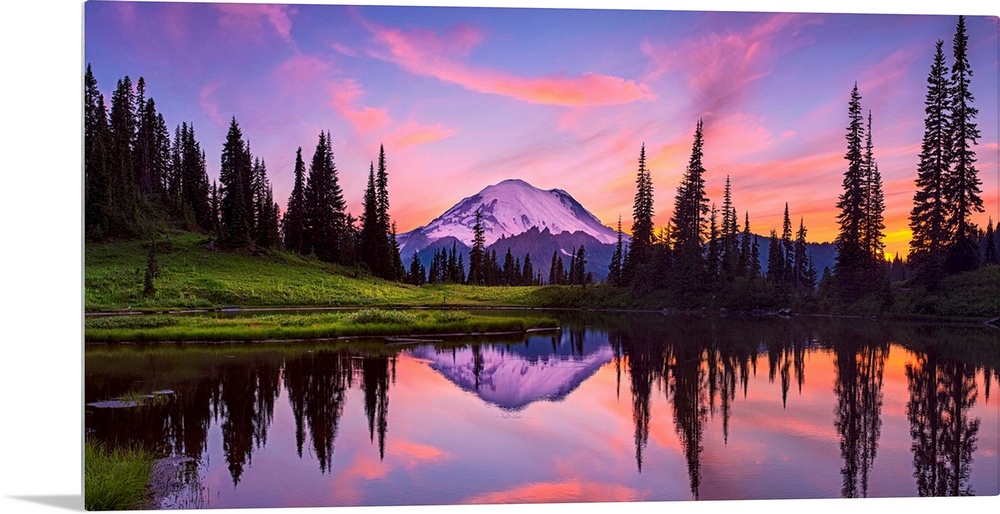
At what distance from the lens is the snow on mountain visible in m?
20.1

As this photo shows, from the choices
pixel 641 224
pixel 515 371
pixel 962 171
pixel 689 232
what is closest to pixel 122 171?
pixel 515 371

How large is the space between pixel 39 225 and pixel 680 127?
14821 mm

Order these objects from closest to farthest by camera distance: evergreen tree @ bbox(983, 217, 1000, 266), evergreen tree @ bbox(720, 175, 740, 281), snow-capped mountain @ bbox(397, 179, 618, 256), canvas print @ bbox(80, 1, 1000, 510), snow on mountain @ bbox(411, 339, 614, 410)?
canvas print @ bbox(80, 1, 1000, 510)
evergreen tree @ bbox(983, 217, 1000, 266)
snow on mountain @ bbox(411, 339, 614, 410)
snow-capped mountain @ bbox(397, 179, 618, 256)
evergreen tree @ bbox(720, 175, 740, 281)

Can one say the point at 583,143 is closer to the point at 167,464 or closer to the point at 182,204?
the point at 167,464

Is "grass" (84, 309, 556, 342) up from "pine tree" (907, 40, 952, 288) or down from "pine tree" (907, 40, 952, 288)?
down

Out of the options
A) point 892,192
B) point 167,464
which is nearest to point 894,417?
point 892,192

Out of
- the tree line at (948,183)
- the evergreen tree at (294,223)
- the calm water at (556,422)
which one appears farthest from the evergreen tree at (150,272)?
the tree line at (948,183)

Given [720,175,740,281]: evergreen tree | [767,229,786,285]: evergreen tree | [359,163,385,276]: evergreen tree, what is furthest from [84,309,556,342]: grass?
[767,229,786,285]: evergreen tree

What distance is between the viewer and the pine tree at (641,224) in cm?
2286

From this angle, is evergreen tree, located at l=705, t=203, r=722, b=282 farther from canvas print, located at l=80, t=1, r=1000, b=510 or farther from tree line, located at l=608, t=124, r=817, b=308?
canvas print, located at l=80, t=1, r=1000, b=510

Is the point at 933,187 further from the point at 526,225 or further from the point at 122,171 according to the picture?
the point at 122,171

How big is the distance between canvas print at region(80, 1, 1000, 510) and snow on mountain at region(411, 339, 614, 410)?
0.57 feet

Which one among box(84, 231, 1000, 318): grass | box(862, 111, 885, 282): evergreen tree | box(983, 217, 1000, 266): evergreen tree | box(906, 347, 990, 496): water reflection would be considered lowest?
box(906, 347, 990, 496): water reflection

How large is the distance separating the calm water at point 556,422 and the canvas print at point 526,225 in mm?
97
